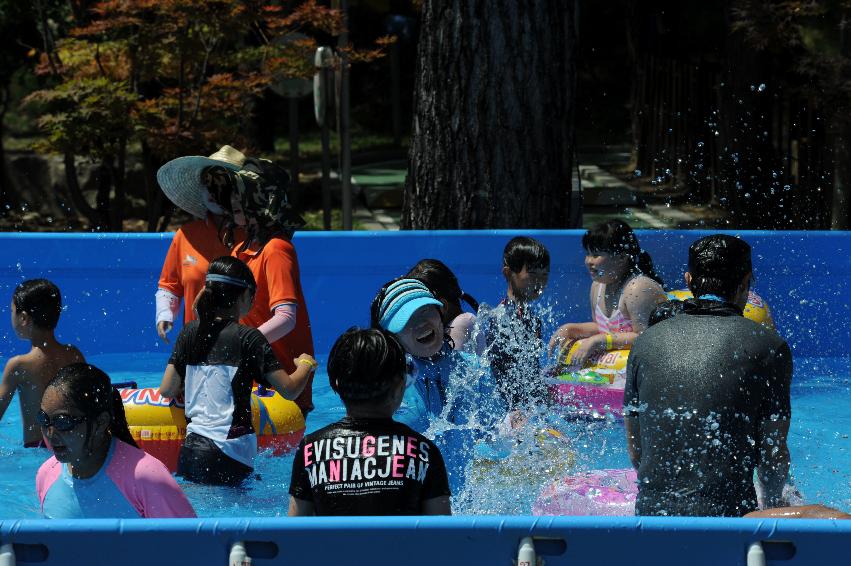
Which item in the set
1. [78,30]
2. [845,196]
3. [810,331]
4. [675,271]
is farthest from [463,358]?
[845,196]

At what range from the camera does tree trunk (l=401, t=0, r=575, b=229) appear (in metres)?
9.15

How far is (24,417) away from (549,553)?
11.2 ft

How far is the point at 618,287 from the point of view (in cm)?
690

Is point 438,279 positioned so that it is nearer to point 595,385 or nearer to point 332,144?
point 595,385

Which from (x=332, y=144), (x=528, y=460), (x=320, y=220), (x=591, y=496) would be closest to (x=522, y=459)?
(x=528, y=460)

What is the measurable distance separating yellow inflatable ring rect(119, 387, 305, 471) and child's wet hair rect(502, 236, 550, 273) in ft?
4.50

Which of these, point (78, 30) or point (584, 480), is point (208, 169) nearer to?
point (584, 480)

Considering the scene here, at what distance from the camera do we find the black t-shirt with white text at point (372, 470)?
322 centimetres

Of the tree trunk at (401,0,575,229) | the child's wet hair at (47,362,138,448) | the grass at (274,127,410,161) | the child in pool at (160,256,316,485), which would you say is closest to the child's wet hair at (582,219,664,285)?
the child in pool at (160,256,316,485)

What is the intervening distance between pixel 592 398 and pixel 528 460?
4.74ft

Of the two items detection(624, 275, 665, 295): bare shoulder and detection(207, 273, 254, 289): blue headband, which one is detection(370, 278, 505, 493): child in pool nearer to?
detection(207, 273, 254, 289): blue headband

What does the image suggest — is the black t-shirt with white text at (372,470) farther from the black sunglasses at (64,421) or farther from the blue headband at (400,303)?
the blue headband at (400,303)

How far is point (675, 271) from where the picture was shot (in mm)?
8359

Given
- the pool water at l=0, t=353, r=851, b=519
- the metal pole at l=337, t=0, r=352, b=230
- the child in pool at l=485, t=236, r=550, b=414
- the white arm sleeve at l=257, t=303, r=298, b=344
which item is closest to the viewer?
the pool water at l=0, t=353, r=851, b=519
